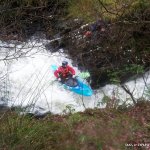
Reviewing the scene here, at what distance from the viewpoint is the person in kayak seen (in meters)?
9.60

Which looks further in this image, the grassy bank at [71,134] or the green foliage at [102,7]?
the green foliage at [102,7]

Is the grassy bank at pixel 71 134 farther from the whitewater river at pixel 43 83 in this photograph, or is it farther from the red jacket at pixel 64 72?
the red jacket at pixel 64 72

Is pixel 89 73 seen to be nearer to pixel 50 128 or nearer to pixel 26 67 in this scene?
pixel 26 67

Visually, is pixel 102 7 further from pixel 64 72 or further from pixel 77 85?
pixel 77 85

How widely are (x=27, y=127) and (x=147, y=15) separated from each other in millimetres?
6728

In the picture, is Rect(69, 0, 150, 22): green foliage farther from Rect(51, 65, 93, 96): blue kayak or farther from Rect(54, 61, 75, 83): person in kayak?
Rect(51, 65, 93, 96): blue kayak

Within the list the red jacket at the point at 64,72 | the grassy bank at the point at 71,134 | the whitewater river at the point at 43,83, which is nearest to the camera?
the grassy bank at the point at 71,134

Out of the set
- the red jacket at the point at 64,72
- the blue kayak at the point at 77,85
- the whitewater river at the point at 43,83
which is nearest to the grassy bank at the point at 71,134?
the whitewater river at the point at 43,83

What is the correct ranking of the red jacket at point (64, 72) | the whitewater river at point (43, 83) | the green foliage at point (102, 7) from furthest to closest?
the green foliage at point (102, 7)
the red jacket at point (64, 72)
the whitewater river at point (43, 83)

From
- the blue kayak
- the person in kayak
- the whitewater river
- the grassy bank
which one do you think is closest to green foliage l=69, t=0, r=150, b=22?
the whitewater river

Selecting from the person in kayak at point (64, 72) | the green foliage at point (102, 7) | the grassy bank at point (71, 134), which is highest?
the green foliage at point (102, 7)

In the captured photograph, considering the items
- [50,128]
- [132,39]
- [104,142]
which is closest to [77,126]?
[50,128]

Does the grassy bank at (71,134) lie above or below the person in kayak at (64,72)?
below

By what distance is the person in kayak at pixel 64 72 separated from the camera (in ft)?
31.5
